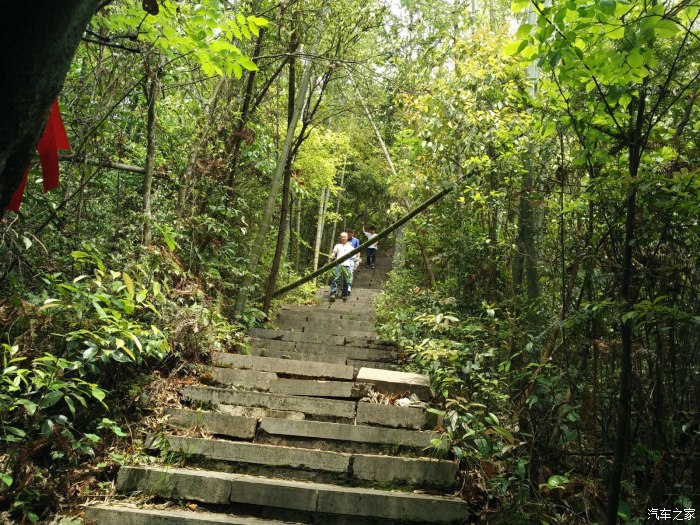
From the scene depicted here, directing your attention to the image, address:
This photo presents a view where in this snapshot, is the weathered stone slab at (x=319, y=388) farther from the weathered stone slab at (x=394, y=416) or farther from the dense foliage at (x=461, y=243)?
the dense foliage at (x=461, y=243)

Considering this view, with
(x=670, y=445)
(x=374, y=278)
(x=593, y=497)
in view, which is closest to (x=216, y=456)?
(x=593, y=497)

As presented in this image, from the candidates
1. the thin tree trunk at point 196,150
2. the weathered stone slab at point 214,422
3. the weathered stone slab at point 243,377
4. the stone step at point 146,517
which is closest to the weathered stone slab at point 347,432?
the weathered stone slab at point 214,422

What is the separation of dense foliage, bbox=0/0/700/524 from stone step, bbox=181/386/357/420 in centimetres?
50

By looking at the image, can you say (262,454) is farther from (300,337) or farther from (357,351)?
(300,337)

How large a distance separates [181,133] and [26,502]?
4844mm

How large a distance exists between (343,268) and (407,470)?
25.2 ft

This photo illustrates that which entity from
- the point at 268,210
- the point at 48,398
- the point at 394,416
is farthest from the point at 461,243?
the point at 48,398

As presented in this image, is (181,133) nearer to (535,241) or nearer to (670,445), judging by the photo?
(535,241)

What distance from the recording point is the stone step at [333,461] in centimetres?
382

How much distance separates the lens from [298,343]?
23.5 ft

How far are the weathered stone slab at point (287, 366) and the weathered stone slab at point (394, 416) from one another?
977mm

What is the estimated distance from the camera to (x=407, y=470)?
12.7ft

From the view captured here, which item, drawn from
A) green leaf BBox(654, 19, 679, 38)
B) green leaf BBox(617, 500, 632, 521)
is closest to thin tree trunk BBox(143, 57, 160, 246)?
green leaf BBox(654, 19, 679, 38)

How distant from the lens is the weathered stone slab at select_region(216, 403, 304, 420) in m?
4.65
